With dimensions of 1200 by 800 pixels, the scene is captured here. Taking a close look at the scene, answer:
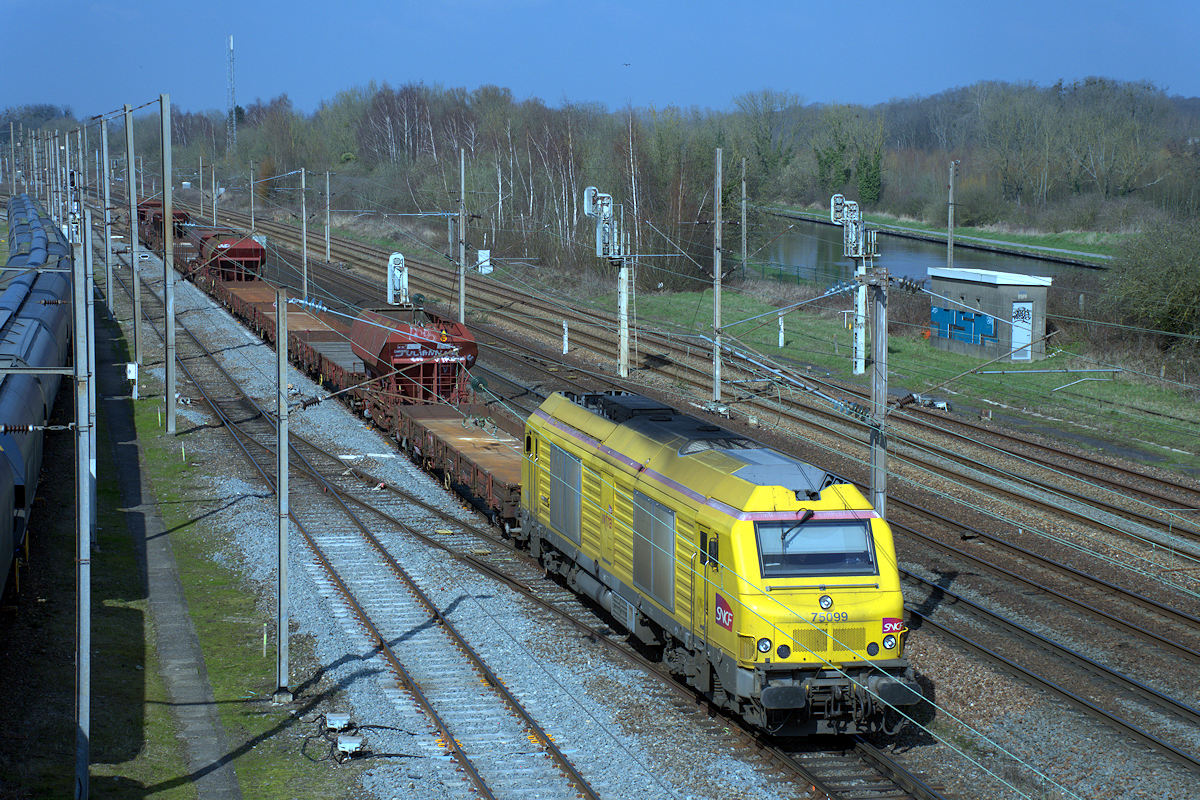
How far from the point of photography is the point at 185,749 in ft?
47.0

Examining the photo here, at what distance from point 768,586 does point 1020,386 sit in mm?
28819

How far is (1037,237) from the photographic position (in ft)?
282

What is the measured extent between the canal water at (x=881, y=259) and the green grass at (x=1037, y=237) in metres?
1.78

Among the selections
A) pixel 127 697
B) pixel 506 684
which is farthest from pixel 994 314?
pixel 127 697

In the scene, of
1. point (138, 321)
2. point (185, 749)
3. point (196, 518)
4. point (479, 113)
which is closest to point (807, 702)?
point (185, 749)

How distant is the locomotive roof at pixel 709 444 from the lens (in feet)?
46.0

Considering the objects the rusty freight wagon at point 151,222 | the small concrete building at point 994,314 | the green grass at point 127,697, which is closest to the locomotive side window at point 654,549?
the green grass at point 127,697

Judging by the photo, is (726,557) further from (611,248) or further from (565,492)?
(611,248)

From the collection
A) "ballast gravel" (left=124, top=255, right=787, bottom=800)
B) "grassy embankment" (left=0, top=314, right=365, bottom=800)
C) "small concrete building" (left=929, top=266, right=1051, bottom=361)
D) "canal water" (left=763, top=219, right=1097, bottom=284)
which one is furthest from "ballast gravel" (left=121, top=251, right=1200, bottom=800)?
"canal water" (left=763, top=219, right=1097, bottom=284)

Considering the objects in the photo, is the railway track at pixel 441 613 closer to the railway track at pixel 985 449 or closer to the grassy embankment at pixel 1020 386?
the railway track at pixel 985 449

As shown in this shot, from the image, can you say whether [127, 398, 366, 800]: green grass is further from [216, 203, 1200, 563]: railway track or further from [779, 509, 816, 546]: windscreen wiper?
[216, 203, 1200, 563]: railway track

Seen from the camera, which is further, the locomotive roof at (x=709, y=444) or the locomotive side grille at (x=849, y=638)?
the locomotive roof at (x=709, y=444)

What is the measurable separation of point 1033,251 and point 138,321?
6141cm

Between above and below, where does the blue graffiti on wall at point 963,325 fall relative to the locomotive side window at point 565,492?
above
